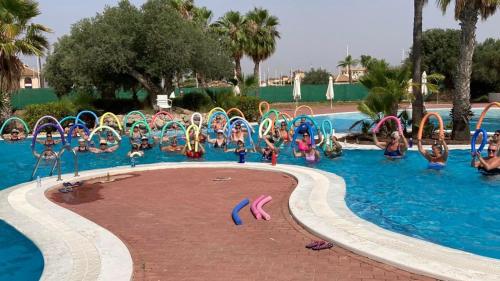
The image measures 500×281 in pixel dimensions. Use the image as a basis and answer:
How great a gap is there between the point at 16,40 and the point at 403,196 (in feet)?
67.9

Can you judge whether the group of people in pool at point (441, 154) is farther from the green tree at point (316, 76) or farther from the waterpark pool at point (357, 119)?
the green tree at point (316, 76)

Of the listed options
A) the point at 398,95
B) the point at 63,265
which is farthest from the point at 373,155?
the point at 63,265

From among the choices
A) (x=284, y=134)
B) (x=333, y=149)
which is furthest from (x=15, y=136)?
(x=333, y=149)

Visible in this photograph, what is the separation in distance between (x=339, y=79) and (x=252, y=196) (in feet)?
443

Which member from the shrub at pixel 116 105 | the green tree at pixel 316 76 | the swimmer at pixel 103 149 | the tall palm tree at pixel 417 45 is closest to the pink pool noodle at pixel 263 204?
the swimmer at pixel 103 149

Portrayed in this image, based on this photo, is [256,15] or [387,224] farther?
[256,15]

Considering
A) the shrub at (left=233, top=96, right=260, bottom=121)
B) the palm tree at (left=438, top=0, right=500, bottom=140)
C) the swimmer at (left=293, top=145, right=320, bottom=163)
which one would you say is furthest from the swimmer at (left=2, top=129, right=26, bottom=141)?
the palm tree at (left=438, top=0, right=500, bottom=140)

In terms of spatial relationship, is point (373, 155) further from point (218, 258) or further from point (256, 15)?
point (256, 15)

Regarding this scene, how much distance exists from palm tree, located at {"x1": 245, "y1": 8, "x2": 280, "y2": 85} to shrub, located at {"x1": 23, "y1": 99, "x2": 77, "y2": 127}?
24745mm

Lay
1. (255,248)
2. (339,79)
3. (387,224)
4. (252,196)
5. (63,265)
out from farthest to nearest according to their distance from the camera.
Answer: (339,79)
(252,196)
(387,224)
(255,248)
(63,265)

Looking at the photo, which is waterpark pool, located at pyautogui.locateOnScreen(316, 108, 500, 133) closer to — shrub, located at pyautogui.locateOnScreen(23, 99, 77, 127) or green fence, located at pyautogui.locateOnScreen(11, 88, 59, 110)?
shrub, located at pyautogui.locateOnScreen(23, 99, 77, 127)

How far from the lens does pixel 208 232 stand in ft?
25.1

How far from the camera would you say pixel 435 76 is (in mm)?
19672

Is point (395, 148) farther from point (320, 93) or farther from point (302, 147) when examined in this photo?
point (320, 93)
